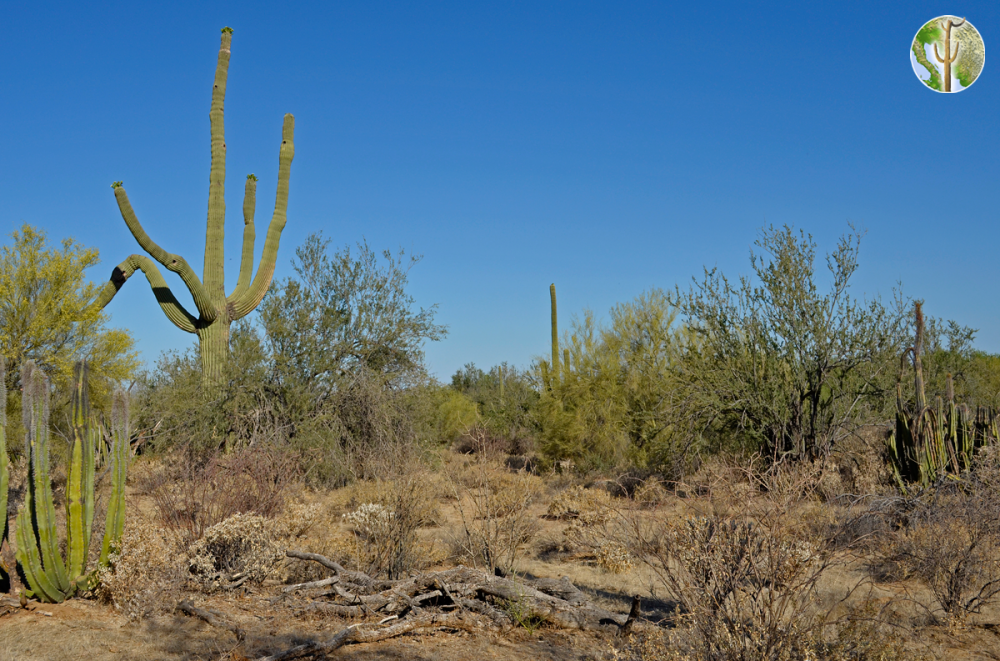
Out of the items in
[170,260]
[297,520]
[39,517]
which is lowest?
[297,520]

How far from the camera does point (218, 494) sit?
27.1ft

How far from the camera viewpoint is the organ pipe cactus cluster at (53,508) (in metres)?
6.57

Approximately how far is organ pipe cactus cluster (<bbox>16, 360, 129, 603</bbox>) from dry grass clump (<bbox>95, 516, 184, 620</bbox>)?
0.57 feet

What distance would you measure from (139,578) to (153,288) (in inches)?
377

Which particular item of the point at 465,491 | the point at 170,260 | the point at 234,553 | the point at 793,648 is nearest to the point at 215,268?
the point at 170,260

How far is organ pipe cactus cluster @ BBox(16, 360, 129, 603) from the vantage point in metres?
6.57

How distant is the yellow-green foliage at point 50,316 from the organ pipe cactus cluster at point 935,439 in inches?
545

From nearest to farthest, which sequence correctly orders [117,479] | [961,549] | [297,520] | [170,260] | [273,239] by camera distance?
[961,549] → [117,479] → [297,520] → [170,260] → [273,239]

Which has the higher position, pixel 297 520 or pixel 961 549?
pixel 297 520

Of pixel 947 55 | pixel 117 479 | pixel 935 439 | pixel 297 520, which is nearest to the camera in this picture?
pixel 117 479

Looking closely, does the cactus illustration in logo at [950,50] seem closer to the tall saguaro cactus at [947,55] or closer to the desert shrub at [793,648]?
the tall saguaro cactus at [947,55]

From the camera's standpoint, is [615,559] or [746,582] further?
[615,559]

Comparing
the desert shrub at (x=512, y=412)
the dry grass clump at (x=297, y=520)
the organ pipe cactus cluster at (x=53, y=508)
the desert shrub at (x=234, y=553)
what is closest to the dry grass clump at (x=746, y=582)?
the desert shrub at (x=234, y=553)

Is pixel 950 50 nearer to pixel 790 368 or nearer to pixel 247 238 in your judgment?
pixel 790 368
